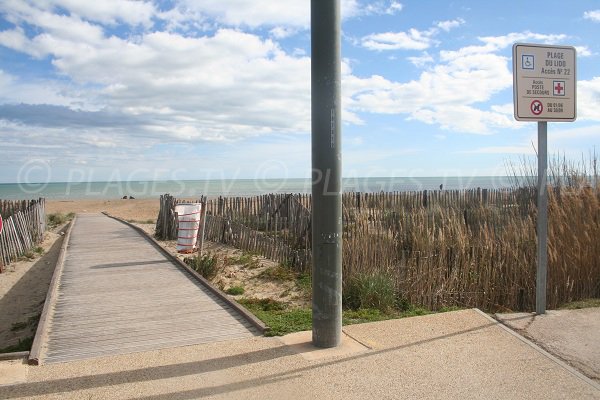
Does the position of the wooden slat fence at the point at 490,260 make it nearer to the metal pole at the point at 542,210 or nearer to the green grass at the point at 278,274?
the metal pole at the point at 542,210

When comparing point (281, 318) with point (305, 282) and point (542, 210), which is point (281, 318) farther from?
point (305, 282)

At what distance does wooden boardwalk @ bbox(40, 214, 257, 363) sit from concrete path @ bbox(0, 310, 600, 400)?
0.39 meters

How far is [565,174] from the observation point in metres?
8.19

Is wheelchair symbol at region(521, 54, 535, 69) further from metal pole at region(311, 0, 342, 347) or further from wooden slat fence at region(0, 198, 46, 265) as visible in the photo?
wooden slat fence at region(0, 198, 46, 265)

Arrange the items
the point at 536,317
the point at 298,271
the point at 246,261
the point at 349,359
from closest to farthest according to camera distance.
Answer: the point at 349,359 < the point at 536,317 < the point at 298,271 < the point at 246,261

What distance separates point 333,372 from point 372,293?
8.18 ft

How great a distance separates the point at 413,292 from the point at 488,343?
2015mm

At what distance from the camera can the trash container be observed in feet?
37.4

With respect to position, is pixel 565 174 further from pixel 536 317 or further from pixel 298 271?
pixel 298 271

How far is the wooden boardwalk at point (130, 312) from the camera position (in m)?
4.68

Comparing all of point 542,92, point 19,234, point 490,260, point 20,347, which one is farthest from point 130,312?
point 19,234

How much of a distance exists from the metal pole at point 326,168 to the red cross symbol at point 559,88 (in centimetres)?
230

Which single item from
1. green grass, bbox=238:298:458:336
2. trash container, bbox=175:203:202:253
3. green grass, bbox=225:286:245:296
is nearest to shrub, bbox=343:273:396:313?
green grass, bbox=238:298:458:336

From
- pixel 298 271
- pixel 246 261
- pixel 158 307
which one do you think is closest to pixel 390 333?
pixel 158 307
